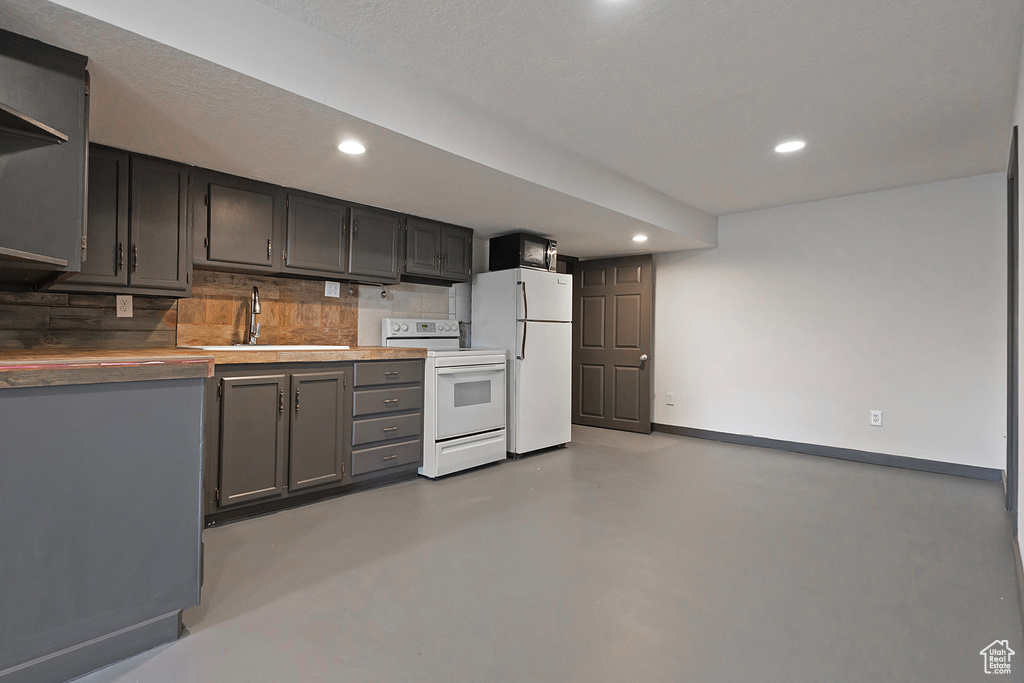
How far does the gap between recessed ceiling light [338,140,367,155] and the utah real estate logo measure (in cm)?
321

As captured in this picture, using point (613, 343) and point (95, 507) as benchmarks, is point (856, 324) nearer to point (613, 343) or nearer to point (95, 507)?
point (613, 343)

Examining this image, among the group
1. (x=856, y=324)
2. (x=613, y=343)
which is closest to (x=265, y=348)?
(x=613, y=343)

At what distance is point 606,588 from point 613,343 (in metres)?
3.98

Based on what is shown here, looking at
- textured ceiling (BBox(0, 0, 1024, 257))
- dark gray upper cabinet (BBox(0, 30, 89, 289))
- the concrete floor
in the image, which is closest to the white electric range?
the concrete floor

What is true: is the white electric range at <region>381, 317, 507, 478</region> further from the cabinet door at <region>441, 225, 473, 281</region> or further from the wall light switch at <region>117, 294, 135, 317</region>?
the wall light switch at <region>117, 294, 135, 317</region>

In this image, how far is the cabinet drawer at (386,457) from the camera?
11.1 feet

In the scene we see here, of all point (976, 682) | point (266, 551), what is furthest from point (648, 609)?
point (266, 551)

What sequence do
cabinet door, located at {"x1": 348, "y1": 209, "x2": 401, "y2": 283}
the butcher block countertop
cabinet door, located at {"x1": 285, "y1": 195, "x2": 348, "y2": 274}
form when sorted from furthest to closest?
cabinet door, located at {"x1": 348, "y1": 209, "x2": 401, "y2": 283}
cabinet door, located at {"x1": 285, "y1": 195, "x2": 348, "y2": 274}
the butcher block countertop

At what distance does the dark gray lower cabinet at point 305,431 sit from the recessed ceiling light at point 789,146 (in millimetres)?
2863

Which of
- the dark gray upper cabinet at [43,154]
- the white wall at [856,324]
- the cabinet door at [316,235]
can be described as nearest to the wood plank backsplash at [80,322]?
the cabinet door at [316,235]

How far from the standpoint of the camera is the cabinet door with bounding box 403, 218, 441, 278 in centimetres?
398

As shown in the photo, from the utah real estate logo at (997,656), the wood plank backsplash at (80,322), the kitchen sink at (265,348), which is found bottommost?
the utah real estate logo at (997,656)

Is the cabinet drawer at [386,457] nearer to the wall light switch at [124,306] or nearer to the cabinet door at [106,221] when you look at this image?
the wall light switch at [124,306]

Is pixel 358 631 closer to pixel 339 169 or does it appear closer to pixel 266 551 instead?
pixel 266 551
